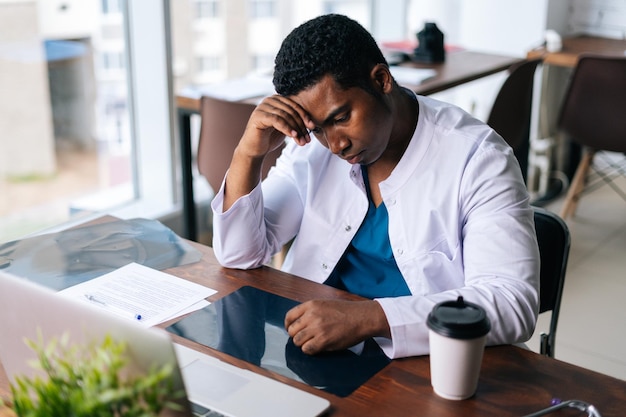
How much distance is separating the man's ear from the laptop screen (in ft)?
1.42

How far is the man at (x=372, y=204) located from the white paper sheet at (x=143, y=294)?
0.46ft

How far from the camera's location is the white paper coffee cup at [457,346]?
44.4 inches

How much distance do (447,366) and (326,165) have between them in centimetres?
68

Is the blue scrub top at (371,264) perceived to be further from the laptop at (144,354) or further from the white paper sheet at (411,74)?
the white paper sheet at (411,74)

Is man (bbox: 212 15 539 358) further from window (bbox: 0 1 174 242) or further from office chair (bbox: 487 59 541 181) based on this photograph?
office chair (bbox: 487 59 541 181)

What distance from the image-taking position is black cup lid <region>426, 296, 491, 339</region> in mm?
1126

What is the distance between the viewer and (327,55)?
1.46 m

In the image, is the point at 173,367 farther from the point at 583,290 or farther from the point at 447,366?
the point at 583,290

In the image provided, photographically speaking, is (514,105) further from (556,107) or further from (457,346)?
(457,346)

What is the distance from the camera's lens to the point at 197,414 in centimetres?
115

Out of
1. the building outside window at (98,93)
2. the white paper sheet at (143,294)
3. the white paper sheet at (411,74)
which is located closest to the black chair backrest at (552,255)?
the white paper sheet at (143,294)

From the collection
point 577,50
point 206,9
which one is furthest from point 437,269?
point 577,50

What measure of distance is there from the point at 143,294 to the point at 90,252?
241mm

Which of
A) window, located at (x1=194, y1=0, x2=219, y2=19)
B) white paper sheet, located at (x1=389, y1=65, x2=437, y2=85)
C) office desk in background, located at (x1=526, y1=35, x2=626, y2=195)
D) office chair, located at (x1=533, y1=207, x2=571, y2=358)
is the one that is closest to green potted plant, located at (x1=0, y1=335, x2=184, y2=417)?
office chair, located at (x1=533, y1=207, x2=571, y2=358)
